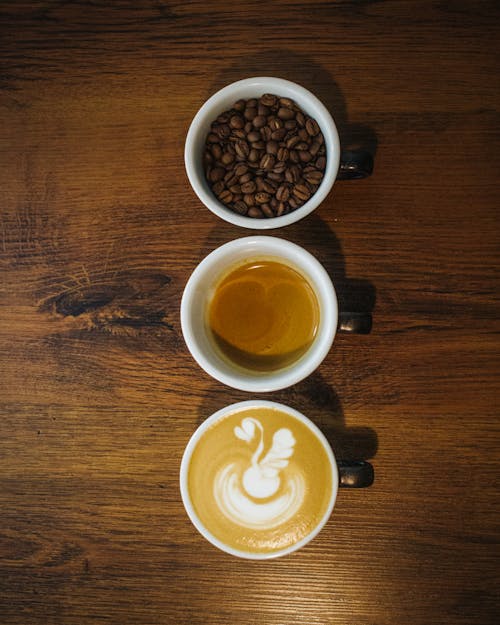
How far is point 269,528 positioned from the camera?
0.92 m

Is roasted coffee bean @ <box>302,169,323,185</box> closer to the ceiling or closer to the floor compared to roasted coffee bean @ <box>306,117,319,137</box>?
closer to the floor

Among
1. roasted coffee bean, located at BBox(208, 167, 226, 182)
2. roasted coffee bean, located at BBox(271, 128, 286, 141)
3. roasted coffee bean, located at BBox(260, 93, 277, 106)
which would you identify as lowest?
roasted coffee bean, located at BBox(208, 167, 226, 182)

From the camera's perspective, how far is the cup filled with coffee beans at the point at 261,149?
0.91 m

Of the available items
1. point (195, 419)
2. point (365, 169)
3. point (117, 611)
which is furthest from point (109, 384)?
point (365, 169)

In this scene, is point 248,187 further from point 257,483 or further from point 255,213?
point 257,483

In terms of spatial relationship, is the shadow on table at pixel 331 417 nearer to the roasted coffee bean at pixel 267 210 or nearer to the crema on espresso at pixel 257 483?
the crema on espresso at pixel 257 483

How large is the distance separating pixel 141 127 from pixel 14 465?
2.22ft

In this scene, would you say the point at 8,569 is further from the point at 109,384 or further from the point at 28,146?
the point at 28,146

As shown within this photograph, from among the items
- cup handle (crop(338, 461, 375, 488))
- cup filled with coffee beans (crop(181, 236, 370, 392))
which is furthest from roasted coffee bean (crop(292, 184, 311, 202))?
cup handle (crop(338, 461, 375, 488))

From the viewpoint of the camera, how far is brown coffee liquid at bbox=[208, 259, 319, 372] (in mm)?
981

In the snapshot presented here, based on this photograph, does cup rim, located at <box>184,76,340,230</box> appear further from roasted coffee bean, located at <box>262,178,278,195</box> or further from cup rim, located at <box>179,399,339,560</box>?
cup rim, located at <box>179,399,339,560</box>

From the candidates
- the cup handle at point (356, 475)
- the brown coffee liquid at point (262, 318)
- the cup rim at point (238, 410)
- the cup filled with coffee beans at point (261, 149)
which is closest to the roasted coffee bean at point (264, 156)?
the cup filled with coffee beans at point (261, 149)

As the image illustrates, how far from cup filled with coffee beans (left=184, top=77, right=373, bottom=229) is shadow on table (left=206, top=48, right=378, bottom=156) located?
0.29ft

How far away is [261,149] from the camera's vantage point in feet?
3.06
